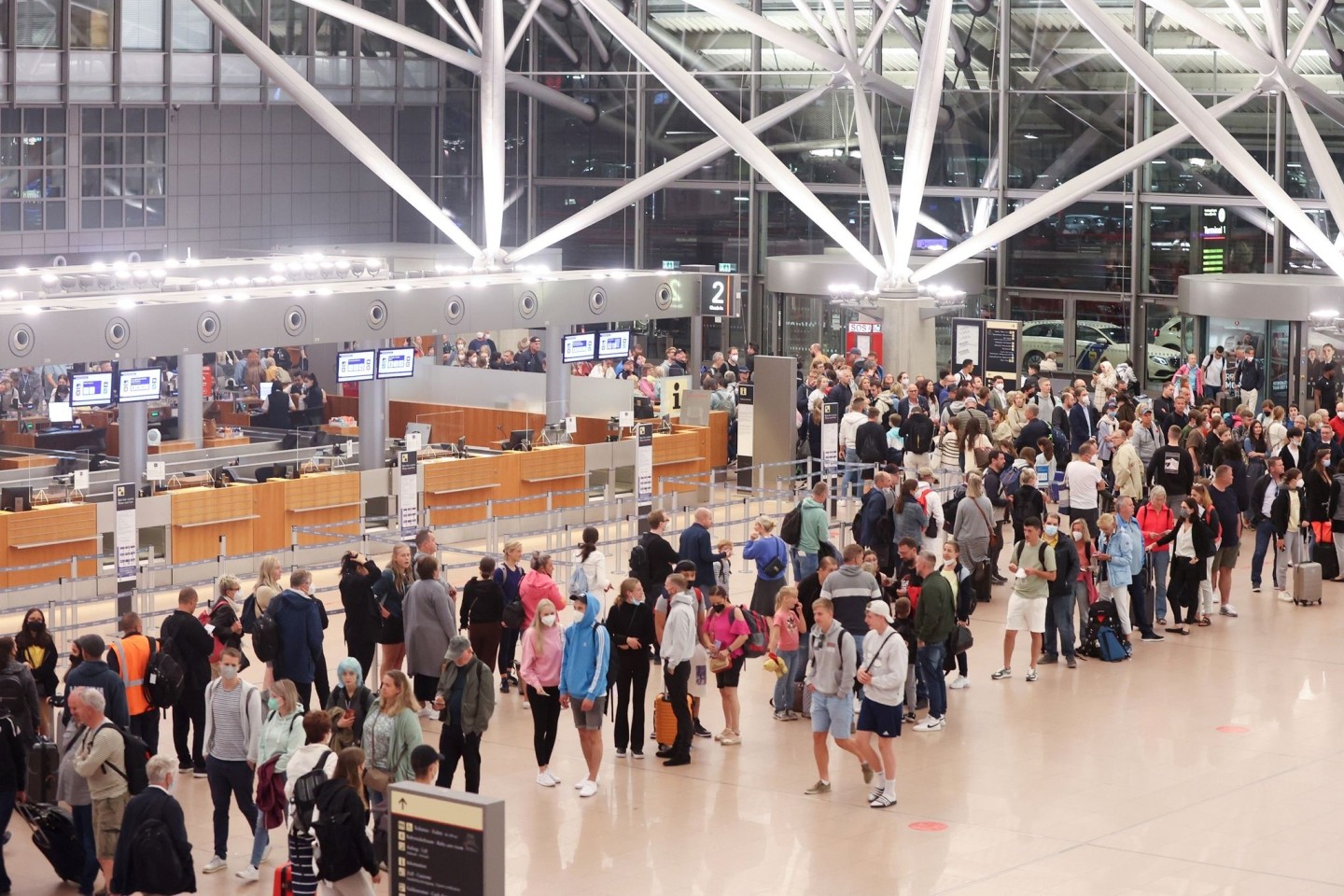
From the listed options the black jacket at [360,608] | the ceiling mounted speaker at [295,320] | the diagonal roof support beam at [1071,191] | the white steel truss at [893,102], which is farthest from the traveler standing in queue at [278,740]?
the diagonal roof support beam at [1071,191]

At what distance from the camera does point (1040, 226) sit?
115ft

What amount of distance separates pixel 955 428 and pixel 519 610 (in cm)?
971

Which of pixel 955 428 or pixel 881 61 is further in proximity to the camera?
pixel 881 61

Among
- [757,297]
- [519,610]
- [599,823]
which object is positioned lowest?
[599,823]

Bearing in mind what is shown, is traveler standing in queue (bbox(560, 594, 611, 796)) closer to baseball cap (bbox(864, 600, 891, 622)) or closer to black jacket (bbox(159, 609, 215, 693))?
baseball cap (bbox(864, 600, 891, 622))

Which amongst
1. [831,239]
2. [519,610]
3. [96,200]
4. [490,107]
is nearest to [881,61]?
[831,239]

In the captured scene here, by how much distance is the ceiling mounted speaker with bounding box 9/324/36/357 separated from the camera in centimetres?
1979

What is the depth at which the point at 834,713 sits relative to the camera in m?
12.7

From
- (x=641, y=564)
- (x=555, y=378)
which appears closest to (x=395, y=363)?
(x=555, y=378)

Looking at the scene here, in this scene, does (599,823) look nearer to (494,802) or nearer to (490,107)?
(494,802)

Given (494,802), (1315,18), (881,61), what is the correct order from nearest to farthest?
(494,802)
(1315,18)
(881,61)

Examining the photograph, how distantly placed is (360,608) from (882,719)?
3.87 m

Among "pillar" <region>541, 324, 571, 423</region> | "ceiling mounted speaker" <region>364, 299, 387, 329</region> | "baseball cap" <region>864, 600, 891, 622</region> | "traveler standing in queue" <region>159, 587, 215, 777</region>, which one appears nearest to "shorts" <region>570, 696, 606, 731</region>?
"baseball cap" <region>864, 600, 891, 622</region>

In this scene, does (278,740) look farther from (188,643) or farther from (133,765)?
(188,643)
